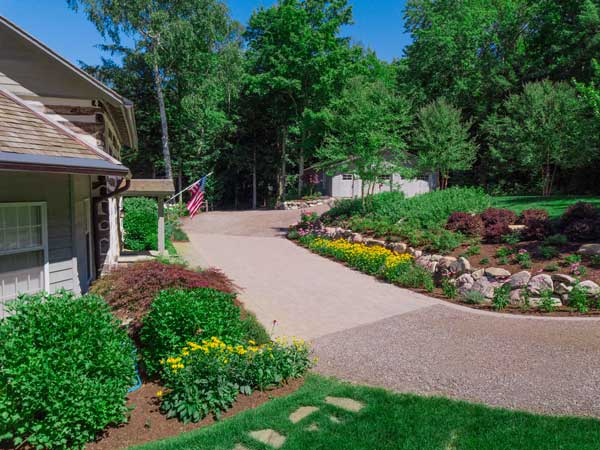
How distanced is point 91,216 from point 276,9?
24750 mm

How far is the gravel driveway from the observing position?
510cm

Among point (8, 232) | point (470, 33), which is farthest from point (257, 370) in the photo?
point (470, 33)

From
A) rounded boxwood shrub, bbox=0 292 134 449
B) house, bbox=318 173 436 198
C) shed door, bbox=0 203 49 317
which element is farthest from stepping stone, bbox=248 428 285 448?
house, bbox=318 173 436 198

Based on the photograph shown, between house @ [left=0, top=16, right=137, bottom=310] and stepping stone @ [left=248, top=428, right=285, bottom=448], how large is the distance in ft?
12.5

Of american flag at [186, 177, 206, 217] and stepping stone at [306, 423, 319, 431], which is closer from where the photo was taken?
stepping stone at [306, 423, 319, 431]

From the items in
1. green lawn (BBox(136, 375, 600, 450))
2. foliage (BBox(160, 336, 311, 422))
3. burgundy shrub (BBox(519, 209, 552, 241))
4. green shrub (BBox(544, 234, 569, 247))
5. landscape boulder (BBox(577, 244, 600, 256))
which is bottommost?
green lawn (BBox(136, 375, 600, 450))

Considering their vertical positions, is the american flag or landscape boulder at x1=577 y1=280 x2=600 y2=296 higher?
the american flag

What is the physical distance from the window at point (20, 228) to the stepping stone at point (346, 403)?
Answer: 176 inches

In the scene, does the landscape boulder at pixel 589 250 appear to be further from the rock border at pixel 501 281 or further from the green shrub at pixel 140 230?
the green shrub at pixel 140 230

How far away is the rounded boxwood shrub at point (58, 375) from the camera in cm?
374

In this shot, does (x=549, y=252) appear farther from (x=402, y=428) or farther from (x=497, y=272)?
(x=402, y=428)

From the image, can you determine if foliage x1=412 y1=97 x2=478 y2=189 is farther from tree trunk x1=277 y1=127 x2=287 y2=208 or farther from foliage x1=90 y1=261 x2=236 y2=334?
foliage x1=90 y1=261 x2=236 y2=334

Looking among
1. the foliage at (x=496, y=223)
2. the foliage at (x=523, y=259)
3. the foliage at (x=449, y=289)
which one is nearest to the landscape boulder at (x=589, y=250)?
the foliage at (x=523, y=259)

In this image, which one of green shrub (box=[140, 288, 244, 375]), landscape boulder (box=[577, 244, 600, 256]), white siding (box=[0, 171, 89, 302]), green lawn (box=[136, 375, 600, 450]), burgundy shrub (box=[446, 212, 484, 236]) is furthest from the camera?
burgundy shrub (box=[446, 212, 484, 236])
